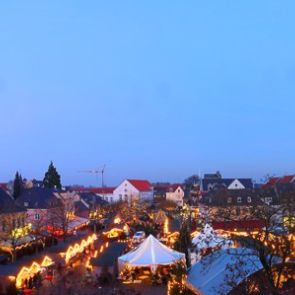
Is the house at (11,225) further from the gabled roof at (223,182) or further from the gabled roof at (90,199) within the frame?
the gabled roof at (223,182)

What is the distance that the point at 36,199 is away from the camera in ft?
179

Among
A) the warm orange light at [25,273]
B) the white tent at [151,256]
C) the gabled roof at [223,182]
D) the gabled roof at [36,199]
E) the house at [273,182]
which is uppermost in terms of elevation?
the gabled roof at [223,182]

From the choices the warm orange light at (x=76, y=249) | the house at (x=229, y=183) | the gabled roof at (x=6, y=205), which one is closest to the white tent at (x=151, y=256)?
the warm orange light at (x=76, y=249)

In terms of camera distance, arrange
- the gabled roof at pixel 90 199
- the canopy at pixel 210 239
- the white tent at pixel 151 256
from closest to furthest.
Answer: the canopy at pixel 210 239 → the white tent at pixel 151 256 → the gabled roof at pixel 90 199

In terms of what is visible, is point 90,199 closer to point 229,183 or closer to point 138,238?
point 229,183

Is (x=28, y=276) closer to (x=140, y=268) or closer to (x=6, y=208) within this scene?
(x=140, y=268)

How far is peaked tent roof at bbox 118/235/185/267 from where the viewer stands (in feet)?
83.8

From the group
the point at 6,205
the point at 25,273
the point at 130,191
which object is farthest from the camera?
the point at 130,191

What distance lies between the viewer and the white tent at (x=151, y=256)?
83.7ft

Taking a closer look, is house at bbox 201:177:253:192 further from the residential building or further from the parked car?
the parked car

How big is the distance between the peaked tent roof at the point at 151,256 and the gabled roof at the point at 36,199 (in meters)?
28.0

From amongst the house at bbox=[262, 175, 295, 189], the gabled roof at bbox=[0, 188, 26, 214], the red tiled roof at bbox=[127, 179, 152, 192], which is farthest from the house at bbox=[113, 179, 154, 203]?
the gabled roof at bbox=[0, 188, 26, 214]

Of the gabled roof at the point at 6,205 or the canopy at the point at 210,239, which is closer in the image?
the canopy at the point at 210,239

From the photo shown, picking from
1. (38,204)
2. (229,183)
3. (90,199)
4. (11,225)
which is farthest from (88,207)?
(11,225)
